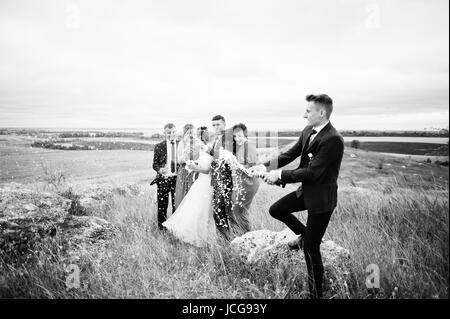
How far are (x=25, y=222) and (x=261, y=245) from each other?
11.3 ft

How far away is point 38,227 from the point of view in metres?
4.03

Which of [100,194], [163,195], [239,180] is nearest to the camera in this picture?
[239,180]

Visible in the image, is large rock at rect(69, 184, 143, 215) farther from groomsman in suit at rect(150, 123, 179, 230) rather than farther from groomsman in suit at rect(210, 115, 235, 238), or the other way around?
groomsman in suit at rect(210, 115, 235, 238)

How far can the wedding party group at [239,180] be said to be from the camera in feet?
9.67

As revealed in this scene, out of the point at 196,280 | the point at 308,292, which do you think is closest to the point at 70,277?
the point at 196,280

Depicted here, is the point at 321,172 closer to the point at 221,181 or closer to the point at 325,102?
the point at 325,102

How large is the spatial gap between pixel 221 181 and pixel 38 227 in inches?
116

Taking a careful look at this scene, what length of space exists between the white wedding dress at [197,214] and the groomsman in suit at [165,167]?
0.38 meters

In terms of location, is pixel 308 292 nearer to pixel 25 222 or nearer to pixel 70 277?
pixel 70 277

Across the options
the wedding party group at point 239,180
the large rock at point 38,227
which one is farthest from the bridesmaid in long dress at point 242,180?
the large rock at point 38,227

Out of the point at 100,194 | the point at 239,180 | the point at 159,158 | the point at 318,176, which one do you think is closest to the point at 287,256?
the point at 318,176

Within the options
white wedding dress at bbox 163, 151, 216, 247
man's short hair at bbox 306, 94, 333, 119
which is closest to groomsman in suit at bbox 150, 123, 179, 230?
white wedding dress at bbox 163, 151, 216, 247

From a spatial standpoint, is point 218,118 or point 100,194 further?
point 100,194

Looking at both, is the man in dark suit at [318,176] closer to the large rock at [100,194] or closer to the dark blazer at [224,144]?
the dark blazer at [224,144]
